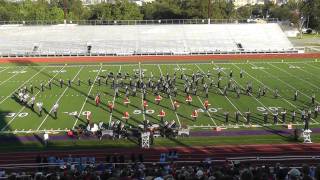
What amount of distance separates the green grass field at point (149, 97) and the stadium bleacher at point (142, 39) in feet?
34.3

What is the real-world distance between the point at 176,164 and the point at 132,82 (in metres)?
15.8

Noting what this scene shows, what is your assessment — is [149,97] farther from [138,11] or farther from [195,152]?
[138,11]

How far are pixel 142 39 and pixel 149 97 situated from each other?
28850mm

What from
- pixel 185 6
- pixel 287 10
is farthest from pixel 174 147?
pixel 287 10

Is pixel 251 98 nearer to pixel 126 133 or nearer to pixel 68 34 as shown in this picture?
pixel 126 133

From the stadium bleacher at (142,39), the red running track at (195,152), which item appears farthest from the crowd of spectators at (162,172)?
the stadium bleacher at (142,39)

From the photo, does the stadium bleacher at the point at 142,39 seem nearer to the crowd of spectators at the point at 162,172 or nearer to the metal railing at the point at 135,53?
the metal railing at the point at 135,53

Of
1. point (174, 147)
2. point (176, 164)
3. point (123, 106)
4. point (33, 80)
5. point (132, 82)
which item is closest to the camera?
point (176, 164)

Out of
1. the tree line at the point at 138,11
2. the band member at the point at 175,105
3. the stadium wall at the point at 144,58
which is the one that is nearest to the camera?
Answer: the band member at the point at 175,105

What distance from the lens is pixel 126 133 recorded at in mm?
17891

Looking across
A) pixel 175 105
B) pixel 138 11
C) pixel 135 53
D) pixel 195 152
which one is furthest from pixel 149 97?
pixel 138 11

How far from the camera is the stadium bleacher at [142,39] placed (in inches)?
1952

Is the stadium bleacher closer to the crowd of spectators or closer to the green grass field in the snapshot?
the green grass field

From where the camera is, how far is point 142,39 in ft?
175
